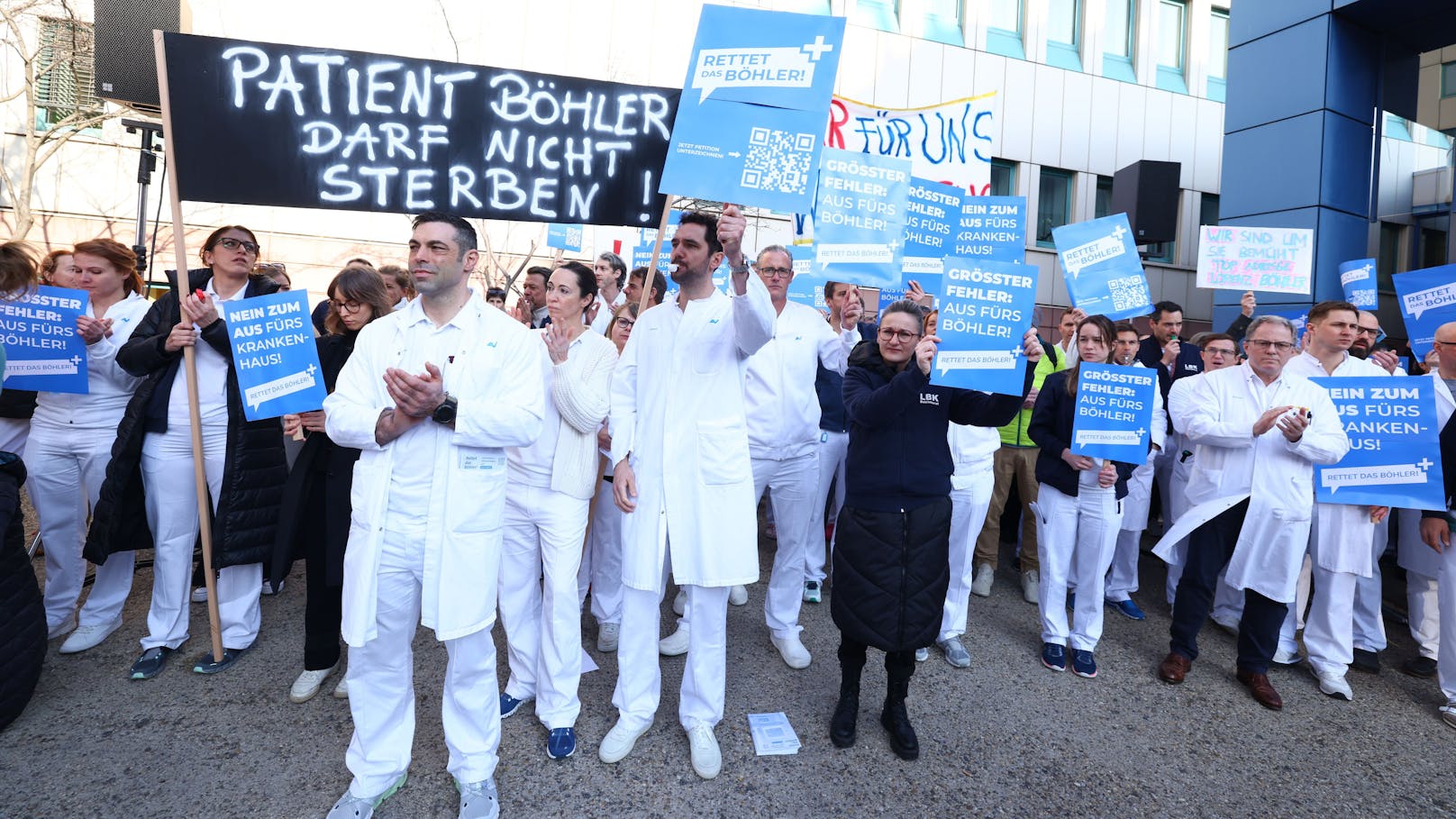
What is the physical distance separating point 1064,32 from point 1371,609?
15668 mm

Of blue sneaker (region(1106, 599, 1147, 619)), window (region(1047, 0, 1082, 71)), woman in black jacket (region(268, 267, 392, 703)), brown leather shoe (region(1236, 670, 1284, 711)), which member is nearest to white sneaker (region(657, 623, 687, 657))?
woman in black jacket (region(268, 267, 392, 703))

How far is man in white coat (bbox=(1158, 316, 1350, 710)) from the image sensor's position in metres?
4.12

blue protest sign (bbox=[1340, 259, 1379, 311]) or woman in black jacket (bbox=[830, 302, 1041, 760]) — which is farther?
blue protest sign (bbox=[1340, 259, 1379, 311])

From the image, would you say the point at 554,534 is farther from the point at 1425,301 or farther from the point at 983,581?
the point at 1425,301

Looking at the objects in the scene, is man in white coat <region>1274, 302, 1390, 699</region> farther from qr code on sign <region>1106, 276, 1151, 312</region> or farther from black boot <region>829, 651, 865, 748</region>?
black boot <region>829, 651, 865, 748</region>

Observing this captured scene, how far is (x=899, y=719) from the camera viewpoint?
11.3 ft

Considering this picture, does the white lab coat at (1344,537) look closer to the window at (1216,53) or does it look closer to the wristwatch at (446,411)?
the wristwatch at (446,411)

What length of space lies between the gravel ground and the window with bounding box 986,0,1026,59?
49.3 ft

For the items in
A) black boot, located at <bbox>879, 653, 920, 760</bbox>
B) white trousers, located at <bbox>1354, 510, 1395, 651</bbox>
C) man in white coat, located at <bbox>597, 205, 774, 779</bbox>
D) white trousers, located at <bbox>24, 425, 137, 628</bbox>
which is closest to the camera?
man in white coat, located at <bbox>597, 205, 774, 779</bbox>

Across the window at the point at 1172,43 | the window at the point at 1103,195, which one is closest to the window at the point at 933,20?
the window at the point at 1103,195

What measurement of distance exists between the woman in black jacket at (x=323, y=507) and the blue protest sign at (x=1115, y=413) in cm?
389

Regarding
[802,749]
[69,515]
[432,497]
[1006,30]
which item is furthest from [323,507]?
[1006,30]

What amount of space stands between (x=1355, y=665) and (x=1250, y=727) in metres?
1.54

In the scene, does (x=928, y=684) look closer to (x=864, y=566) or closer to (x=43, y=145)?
(x=864, y=566)
